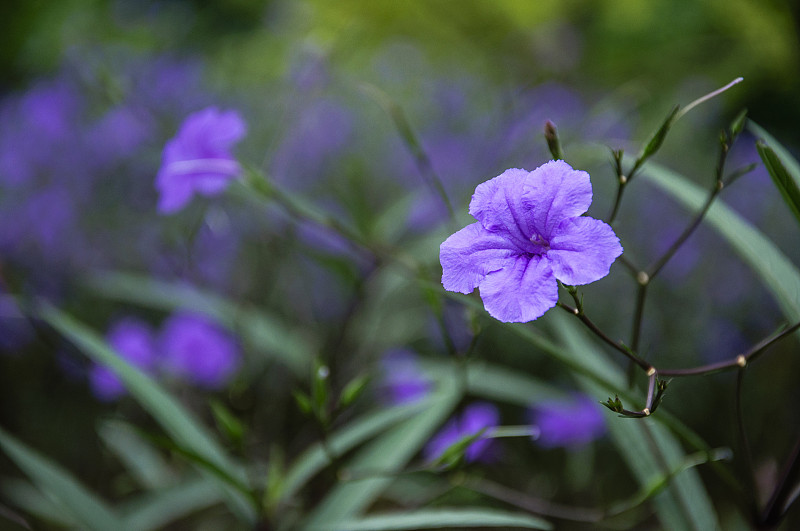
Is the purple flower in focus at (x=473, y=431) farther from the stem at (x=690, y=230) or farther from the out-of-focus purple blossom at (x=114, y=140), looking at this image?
the out-of-focus purple blossom at (x=114, y=140)

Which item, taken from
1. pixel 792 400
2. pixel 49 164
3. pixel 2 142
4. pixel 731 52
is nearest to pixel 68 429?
pixel 49 164

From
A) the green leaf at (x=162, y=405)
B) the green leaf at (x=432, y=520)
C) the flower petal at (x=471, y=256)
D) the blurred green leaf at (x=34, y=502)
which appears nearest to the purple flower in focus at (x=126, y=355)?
the blurred green leaf at (x=34, y=502)

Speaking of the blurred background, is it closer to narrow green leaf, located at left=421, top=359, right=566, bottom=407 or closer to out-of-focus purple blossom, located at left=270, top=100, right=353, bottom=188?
out-of-focus purple blossom, located at left=270, top=100, right=353, bottom=188

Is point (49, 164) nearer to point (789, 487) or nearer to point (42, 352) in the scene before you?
point (42, 352)

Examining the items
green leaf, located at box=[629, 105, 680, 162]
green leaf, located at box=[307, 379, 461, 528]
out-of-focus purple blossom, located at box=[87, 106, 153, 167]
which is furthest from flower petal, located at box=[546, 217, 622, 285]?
out-of-focus purple blossom, located at box=[87, 106, 153, 167]

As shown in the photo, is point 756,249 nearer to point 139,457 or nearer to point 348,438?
point 348,438
